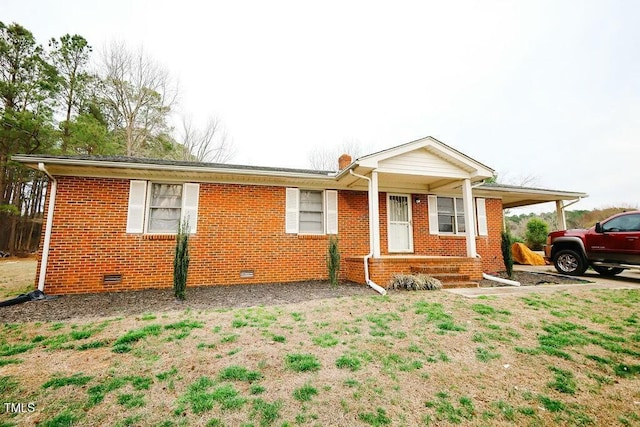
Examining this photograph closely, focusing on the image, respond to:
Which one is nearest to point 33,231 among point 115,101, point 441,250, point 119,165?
point 115,101

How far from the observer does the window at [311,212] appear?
25.7 feet

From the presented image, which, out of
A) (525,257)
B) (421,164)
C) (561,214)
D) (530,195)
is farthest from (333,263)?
(525,257)

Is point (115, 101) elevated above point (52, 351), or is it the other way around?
point (115, 101)

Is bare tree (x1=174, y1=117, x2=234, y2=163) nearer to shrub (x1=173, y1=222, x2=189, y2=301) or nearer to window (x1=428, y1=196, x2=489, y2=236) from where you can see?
shrub (x1=173, y1=222, x2=189, y2=301)

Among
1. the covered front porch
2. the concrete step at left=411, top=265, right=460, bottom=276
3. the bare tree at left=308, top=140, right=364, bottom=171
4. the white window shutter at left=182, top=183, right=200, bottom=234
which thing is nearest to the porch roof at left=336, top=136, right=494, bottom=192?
the covered front porch

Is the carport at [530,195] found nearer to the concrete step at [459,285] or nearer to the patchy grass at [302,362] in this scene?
the concrete step at [459,285]

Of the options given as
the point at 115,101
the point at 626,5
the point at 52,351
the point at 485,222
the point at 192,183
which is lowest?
the point at 52,351

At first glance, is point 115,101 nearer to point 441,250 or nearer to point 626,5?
point 441,250

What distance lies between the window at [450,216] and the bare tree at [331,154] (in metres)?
13.0

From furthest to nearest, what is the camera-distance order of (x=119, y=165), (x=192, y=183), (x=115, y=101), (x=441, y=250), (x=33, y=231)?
(x=33, y=231) < (x=115, y=101) < (x=441, y=250) < (x=192, y=183) < (x=119, y=165)

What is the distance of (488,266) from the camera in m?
9.20

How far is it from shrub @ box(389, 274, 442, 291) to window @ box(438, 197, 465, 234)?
3372 millimetres

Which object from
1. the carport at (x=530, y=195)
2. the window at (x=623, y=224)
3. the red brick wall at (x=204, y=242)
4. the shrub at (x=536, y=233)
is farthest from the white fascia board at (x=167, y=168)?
the shrub at (x=536, y=233)

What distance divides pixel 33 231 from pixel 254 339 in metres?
24.7
